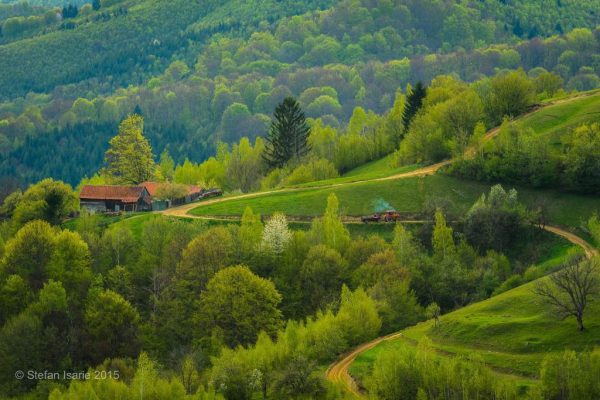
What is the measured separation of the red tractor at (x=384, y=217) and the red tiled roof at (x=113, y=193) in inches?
1400

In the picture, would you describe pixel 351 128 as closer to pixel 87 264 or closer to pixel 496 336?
pixel 87 264

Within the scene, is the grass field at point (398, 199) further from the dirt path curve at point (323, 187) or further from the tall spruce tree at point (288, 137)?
the tall spruce tree at point (288, 137)

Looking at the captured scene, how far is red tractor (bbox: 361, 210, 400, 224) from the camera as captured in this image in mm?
121125

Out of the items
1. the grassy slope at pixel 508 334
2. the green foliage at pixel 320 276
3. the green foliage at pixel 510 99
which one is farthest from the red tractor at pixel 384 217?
the grassy slope at pixel 508 334

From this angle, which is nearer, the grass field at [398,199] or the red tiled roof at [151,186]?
the grass field at [398,199]

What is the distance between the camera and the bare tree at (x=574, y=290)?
77.2 meters

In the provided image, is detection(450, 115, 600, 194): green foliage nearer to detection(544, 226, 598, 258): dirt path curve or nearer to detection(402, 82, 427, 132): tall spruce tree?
detection(544, 226, 598, 258): dirt path curve

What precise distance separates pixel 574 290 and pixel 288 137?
8866 cm

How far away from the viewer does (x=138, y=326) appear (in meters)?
99.8

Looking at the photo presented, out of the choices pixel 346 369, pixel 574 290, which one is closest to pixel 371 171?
pixel 346 369

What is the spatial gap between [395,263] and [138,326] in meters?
26.0

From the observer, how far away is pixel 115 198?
465 feet

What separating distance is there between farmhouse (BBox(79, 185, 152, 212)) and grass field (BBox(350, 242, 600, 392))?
2392 inches

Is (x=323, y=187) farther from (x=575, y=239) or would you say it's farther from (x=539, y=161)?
(x=575, y=239)
